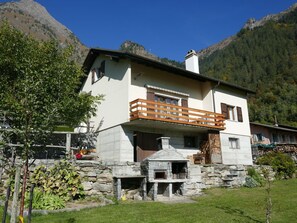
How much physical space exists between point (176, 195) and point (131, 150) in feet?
13.8

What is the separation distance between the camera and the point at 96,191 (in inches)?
506

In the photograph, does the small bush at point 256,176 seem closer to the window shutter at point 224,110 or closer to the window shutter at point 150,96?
the window shutter at point 224,110

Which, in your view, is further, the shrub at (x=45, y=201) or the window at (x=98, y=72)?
the window at (x=98, y=72)

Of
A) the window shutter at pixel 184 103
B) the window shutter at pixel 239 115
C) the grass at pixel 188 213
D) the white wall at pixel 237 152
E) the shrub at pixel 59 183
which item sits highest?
the window shutter at pixel 184 103

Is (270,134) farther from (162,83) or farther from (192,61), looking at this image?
(162,83)

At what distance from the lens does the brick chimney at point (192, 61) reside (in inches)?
921

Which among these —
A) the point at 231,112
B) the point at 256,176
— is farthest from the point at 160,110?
the point at 231,112

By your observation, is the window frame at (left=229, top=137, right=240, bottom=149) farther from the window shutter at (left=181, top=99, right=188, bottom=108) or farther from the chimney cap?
the chimney cap

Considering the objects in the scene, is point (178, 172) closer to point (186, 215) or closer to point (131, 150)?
point (131, 150)

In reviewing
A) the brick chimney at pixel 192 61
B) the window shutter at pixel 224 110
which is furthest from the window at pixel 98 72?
the window shutter at pixel 224 110

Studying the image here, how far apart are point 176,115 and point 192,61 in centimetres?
733

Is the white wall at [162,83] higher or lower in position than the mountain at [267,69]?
lower

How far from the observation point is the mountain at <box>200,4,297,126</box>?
60.1m

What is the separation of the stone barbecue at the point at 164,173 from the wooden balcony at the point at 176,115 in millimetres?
2276
